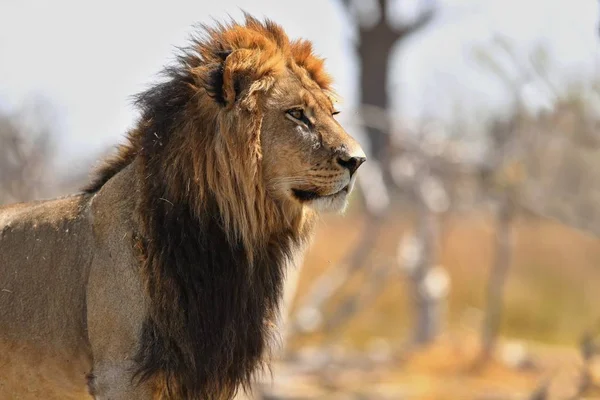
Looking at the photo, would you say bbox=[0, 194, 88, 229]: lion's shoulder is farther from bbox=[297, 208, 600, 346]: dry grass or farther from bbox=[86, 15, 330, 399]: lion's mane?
bbox=[297, 208, 600, 346]: dry grass

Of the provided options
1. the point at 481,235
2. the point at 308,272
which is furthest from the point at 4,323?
the point at 481,235

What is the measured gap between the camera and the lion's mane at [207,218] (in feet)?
13.9

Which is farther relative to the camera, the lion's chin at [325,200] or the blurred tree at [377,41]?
the blurred tree at [377,41]

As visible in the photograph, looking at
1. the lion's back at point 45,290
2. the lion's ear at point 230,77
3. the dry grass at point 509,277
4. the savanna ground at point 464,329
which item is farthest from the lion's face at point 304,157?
the dry grass at point 509,277

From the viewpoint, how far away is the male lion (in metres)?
4.23

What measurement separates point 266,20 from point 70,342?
146 centimetres

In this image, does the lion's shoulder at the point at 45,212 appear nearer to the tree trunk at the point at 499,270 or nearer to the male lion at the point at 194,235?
the male lion at the point at 194,235

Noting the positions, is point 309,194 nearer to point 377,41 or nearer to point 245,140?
point 245,140

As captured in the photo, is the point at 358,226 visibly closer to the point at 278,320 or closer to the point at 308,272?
the point at 308,272

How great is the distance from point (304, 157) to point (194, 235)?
0.50 metres

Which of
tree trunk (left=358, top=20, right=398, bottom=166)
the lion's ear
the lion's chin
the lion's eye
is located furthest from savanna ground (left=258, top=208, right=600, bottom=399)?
tree trunk (left=358, top=20, right=398, bottom=166)

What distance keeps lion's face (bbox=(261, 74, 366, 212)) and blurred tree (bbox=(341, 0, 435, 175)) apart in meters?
17.6

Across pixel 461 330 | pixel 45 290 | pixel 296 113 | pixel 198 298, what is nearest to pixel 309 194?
pixel 296 113

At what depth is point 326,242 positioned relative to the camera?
24.9m
